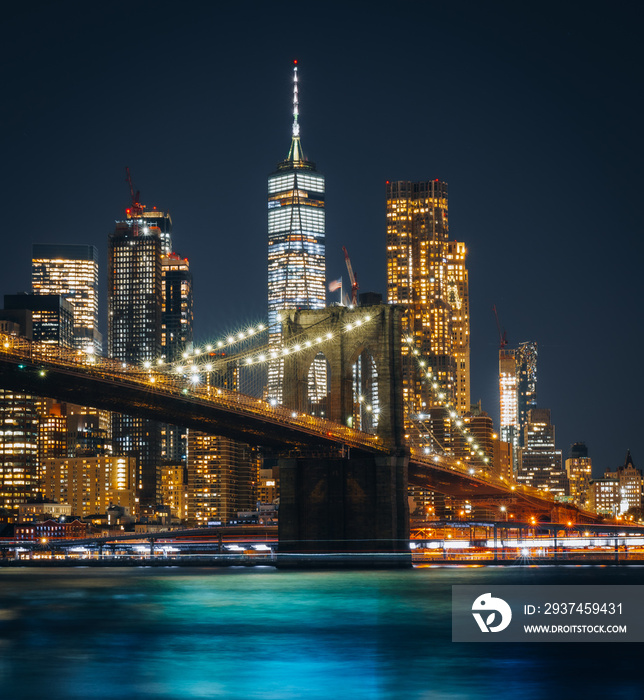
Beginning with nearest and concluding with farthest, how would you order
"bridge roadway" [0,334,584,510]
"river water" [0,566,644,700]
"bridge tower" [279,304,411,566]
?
"river water" [0,566,644,700]
"bridge roadway" [0,334,584,510]
"bridge tower" [279,304,411,566]

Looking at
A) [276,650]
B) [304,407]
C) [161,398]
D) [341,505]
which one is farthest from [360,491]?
[276,650]

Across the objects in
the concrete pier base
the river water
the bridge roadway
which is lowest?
the river water

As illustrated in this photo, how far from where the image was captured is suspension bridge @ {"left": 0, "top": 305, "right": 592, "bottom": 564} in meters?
73.9

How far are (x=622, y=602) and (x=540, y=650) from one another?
13.4 metres

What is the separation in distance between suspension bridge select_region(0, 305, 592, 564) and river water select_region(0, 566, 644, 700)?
49.9 feet

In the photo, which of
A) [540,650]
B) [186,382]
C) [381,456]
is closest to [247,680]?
[540,650]

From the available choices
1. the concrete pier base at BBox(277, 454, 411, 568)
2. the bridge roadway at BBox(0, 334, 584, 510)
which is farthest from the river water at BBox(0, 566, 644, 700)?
the concrete pier base at BBox(277, 454, 411, 568)

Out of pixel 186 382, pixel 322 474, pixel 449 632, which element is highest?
pixel 186 382

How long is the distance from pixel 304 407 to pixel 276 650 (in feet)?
195

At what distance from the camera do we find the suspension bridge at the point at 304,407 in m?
73.9

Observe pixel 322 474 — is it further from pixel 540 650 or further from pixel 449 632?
pixel 540 650

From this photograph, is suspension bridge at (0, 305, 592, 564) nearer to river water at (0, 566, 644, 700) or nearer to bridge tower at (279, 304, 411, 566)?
bridge tower at (279, 304, 411, 566)

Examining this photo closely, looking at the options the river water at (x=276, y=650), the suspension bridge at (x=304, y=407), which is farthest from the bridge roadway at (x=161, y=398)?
the river water at (x=276, y=650)

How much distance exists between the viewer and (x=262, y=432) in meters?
85.6
